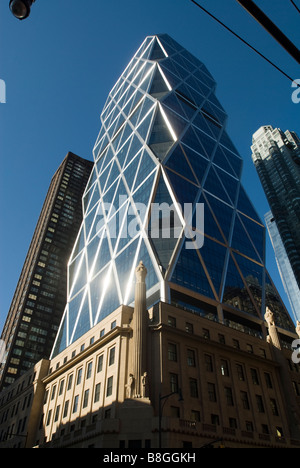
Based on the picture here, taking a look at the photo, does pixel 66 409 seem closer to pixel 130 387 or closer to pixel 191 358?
pixel 130 387

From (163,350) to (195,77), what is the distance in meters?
129

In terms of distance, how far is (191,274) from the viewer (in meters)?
69.1

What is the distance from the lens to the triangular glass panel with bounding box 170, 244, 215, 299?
66.3 metres

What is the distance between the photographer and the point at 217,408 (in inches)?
1860

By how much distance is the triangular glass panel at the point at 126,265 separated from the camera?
72312 millimetres

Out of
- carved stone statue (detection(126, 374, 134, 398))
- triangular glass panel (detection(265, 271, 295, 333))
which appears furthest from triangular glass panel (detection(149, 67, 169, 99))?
carved stone statue (detection(126, 374, 134, 398))

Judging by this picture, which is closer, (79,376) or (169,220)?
(79,376)

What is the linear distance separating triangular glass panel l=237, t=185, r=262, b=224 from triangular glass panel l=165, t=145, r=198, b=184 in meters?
21.4

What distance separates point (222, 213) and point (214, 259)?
19.9m

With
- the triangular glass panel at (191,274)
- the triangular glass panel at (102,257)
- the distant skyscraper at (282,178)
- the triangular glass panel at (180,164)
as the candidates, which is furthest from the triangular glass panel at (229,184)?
the distant skyscraper at (282,178)

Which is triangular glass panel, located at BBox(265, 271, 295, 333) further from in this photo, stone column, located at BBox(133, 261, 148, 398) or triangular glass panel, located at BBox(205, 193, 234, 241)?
stone column, located at BBox(133, 261, 148, 398)

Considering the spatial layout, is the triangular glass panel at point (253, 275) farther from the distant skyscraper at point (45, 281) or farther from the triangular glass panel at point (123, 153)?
the distant skyscraper at point (45, 281)

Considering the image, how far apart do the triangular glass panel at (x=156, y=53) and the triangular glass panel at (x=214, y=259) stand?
92.0 meters

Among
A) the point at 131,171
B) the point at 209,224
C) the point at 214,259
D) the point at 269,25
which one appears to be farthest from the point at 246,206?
the point at 269,25
